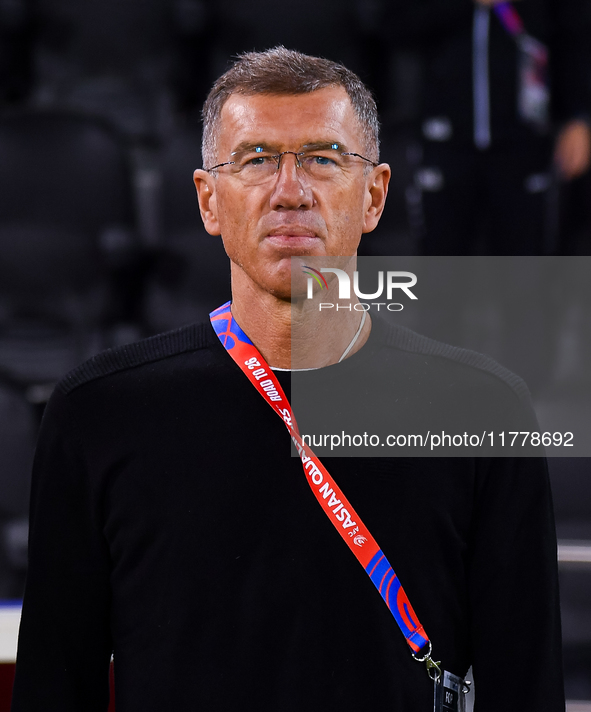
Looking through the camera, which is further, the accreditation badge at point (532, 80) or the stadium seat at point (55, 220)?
the stadium seat at point (55, 220)

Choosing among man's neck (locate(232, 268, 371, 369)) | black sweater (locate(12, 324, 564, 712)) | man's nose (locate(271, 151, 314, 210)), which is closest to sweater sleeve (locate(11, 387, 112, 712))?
black sweater (locate(12, 324, 564, 712))

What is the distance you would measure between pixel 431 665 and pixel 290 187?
21.7 inches

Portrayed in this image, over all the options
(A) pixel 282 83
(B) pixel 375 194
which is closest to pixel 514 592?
(B) pixel 375 194

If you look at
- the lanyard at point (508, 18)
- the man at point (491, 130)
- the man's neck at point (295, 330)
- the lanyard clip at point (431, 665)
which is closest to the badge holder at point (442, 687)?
the lanyard clip at point (431, 665)

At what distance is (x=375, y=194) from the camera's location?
1.10m

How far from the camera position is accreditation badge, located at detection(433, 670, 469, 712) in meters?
0.98

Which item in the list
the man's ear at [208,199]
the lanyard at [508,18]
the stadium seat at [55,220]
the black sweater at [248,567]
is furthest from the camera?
the stadium seat at [55,220]

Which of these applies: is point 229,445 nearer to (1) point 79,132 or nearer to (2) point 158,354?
(2) point 158,354

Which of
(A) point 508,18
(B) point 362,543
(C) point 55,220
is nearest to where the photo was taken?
(B) point 362,543

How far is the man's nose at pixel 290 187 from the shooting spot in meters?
0.99

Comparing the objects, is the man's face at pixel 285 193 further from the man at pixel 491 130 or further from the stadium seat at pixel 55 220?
the stadium seat at pixel 55 220

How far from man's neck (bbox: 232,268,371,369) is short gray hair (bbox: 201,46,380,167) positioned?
0.18m

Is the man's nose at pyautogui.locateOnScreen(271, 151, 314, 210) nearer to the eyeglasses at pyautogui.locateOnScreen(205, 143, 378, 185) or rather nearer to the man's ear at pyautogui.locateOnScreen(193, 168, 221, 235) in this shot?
the eyeglasses at pyautogui.locateOnScreen(205, 143, 378, 185)

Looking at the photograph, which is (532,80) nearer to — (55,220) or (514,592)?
(55,220)
